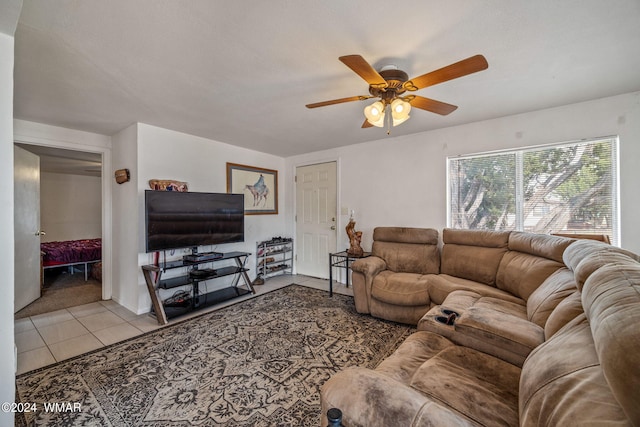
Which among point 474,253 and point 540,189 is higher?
point 540,189

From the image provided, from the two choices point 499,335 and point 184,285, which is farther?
point 184,285

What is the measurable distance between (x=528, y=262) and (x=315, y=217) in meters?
3.06

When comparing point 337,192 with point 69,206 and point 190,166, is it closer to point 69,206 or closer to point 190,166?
point 190,166

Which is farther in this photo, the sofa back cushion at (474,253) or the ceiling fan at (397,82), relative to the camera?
the sofa back cushion at (474,253)

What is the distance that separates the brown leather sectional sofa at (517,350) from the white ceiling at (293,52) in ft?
4.32

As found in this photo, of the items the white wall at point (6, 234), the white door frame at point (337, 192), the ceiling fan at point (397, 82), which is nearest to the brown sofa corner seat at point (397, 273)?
the white door frame at point (337, 192)

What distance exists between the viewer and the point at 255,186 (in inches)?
175

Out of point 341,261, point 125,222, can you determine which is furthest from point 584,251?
point 125,222

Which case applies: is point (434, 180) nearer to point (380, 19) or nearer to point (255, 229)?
point (380, 19)

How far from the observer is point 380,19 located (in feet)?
4.67

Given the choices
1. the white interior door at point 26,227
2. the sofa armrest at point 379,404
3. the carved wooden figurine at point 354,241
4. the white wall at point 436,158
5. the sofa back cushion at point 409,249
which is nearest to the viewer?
the sofa armrest at point 379,404

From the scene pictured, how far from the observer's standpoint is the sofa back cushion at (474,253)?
2656mm

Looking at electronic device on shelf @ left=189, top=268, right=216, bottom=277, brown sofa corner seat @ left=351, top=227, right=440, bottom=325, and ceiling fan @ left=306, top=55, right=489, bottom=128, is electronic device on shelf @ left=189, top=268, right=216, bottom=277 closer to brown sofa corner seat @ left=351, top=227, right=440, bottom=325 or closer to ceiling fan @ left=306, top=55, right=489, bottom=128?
brown sofa corner seat @ left=351, top=227, right=440, bottom=325

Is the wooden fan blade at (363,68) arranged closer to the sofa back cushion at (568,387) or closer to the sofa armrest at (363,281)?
the sofa back cushion at (568,387)
